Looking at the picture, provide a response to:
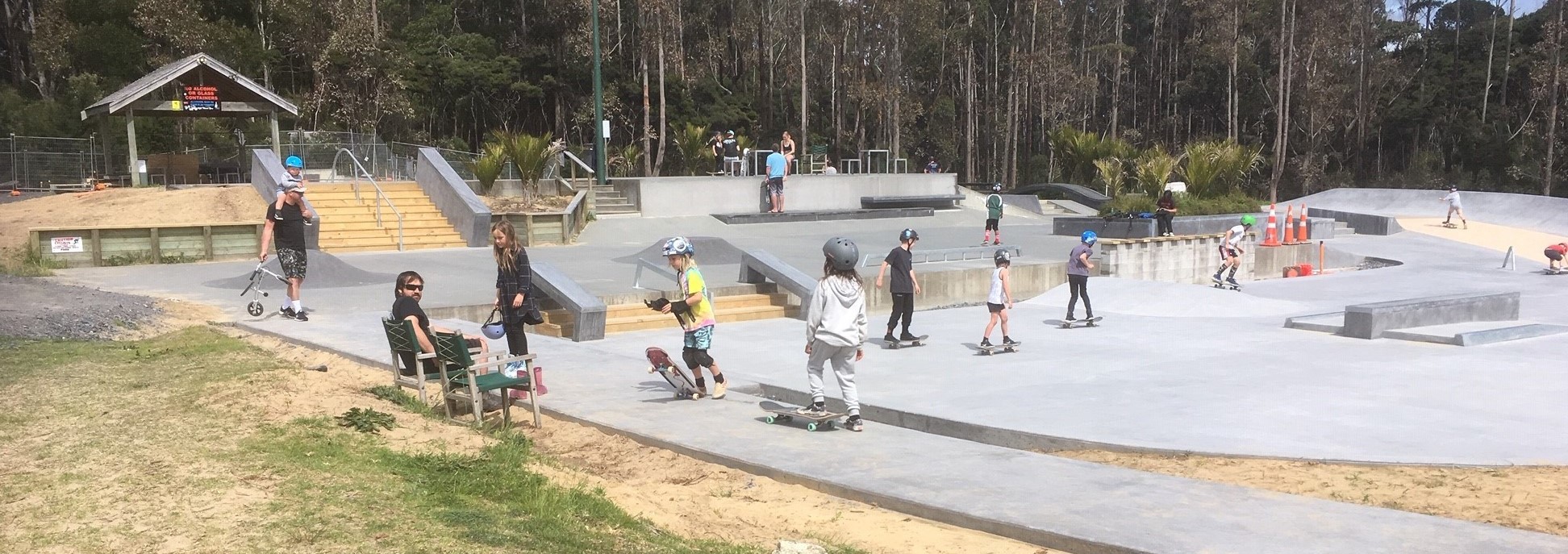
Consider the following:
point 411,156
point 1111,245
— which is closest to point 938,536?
point 1111,245

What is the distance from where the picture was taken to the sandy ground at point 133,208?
19.9 m

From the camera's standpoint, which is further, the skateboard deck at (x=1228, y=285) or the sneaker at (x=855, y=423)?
the skateboard deck at (x=1228, y=285)

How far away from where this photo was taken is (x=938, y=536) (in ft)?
18.0

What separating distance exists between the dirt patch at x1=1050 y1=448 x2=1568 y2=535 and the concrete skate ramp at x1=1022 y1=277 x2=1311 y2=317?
7.70 metres

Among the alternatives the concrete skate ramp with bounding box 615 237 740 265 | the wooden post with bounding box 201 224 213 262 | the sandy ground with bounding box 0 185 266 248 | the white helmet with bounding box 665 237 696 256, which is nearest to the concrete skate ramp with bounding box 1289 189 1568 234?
the concrete skate ramp with bounding box 615 237 740 265

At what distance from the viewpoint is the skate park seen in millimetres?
5637

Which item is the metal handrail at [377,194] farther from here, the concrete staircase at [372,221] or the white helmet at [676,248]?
the white helmet at [676,248]

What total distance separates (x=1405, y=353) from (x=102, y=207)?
2182 cm

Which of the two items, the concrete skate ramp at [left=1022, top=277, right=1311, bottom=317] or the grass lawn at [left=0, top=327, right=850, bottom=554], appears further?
the concrete skate ramp at [left=1022, top=277, right=1311, bottom=317]

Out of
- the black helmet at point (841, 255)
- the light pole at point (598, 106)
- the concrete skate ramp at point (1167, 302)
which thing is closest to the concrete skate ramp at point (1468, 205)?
the concrete skate ramp at point (1167, 302)

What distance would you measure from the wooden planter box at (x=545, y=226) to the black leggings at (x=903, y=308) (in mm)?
12044

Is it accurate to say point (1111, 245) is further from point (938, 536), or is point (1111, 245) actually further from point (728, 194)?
point (938, 536)

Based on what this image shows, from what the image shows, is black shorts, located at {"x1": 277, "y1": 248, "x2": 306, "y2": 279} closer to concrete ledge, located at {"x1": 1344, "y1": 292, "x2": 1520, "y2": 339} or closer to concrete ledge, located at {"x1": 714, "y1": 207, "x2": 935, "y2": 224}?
concrete ledge, located at {"x1": 1344, "y1": 292, "x2": 1520, "y2": 339}

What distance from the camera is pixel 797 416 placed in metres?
7.72
